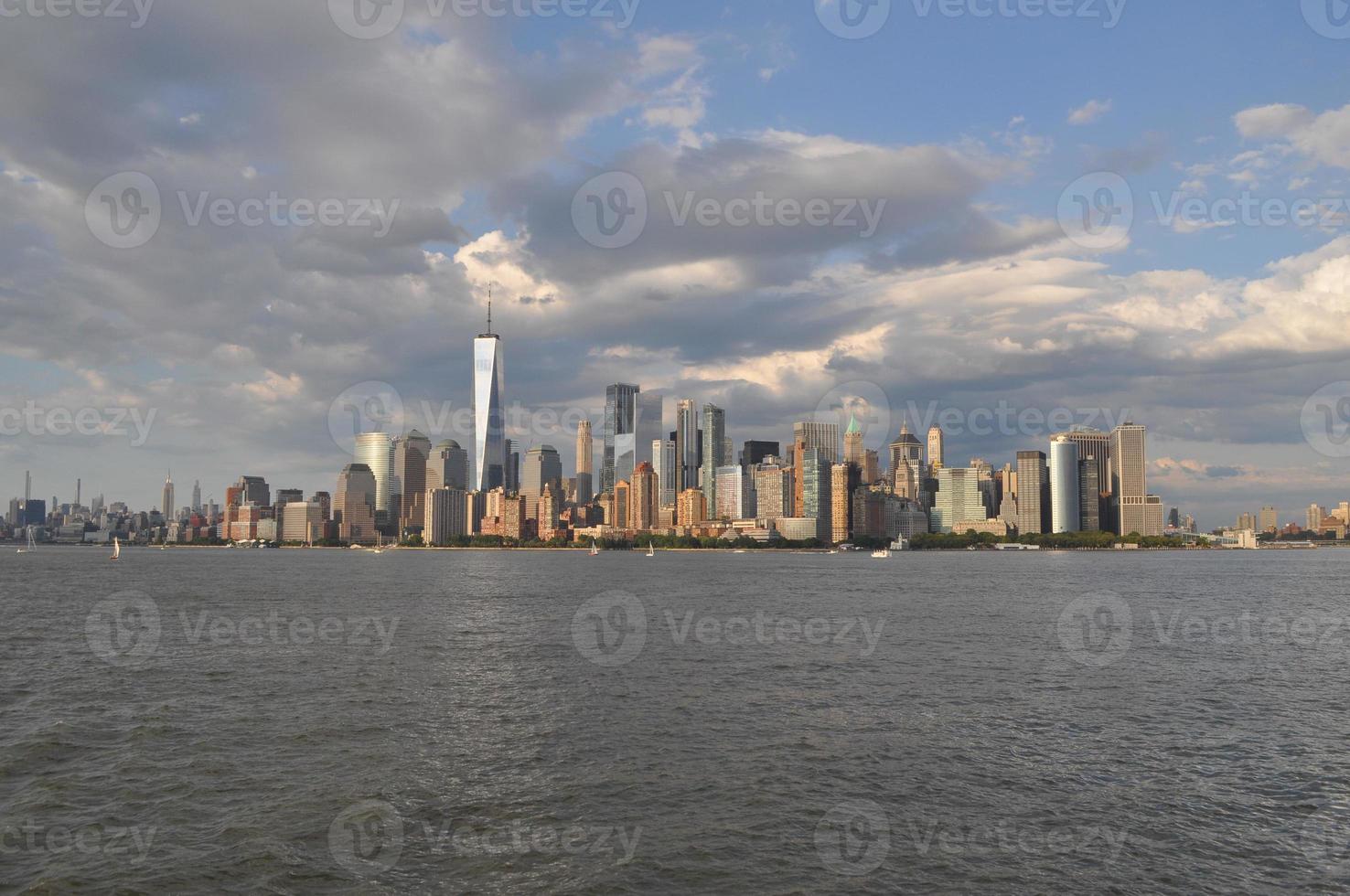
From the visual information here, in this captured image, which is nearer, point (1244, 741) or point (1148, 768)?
point (1148, 768)

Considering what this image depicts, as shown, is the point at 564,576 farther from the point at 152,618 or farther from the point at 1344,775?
the point at 1344,775

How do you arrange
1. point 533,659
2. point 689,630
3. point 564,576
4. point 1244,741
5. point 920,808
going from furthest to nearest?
1. point 564,576
2. point 689,630
3. point 533,659
4. point 1244,741
5. point 920,808

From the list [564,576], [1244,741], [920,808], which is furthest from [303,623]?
[564,576]

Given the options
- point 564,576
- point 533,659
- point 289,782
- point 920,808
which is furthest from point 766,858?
point 564,576

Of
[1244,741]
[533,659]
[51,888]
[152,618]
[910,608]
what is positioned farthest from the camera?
[910,608]

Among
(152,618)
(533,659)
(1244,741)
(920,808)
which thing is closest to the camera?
(920,808)

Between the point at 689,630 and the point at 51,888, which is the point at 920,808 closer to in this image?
the point at 51,888
